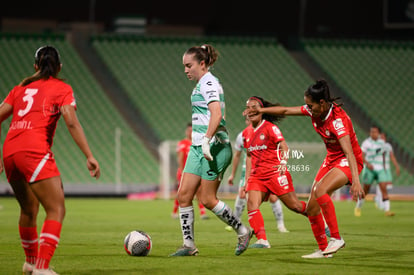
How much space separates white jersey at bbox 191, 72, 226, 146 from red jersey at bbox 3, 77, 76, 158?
1963 millimetres

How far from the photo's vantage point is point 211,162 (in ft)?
24.8

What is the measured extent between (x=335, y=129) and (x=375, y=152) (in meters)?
11.0

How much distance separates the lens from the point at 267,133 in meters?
9.68

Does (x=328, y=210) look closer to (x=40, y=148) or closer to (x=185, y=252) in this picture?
(x=185, y=252)

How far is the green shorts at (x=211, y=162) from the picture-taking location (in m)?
7.57

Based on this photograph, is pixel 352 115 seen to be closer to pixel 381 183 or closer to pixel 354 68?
pixel 354 68

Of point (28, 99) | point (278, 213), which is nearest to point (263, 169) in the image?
Answer: point (278, 213)

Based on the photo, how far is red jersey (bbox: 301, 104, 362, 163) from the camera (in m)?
7.57

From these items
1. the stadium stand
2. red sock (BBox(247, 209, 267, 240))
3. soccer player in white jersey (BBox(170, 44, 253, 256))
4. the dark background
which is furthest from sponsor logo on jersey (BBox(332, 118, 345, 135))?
the dark background

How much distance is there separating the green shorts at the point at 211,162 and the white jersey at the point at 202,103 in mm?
149

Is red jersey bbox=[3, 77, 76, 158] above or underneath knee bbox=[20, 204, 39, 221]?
above

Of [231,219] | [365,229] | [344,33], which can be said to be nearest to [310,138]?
[344,33]

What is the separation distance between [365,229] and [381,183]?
5.65 meters

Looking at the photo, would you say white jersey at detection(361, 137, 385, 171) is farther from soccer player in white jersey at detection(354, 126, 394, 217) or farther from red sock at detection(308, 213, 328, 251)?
red sock at detection(308, 213, 328, 251)
